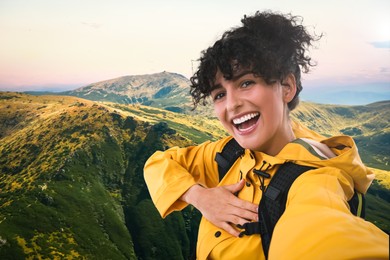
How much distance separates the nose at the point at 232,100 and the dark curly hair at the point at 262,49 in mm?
259

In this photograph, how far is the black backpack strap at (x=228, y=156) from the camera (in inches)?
221

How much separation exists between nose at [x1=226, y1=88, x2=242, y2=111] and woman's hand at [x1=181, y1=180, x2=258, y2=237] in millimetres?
1185

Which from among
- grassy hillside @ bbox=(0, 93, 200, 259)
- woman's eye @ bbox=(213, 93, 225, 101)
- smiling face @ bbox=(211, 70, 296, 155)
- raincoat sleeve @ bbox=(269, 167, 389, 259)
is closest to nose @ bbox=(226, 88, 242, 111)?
smiling face @ bbox=(211, 70, 296, 155)

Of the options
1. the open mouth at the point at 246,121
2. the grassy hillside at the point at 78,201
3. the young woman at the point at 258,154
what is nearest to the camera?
the young woman at the point at 258,154

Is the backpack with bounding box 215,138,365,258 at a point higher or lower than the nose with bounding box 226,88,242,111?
lower

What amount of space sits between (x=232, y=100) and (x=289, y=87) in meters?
1.09

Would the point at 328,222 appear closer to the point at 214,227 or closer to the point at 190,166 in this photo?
the point at 214,227

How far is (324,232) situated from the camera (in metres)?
2.42

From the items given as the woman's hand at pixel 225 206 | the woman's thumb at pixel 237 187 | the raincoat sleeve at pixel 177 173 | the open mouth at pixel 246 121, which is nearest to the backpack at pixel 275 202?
the woman's hand at pixel 225 206

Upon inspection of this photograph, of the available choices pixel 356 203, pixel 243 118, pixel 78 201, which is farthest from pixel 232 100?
pixel 78 201

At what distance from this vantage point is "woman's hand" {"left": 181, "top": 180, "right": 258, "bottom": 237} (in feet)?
14.0

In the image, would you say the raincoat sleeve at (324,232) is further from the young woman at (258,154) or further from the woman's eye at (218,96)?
the woman's eye at (218,96)

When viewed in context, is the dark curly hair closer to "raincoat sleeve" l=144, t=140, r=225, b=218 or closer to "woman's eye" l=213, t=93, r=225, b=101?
"woman's eye" l=213, t=93, r=225, b=101

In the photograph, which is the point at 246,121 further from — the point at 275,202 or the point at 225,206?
the point at 275,202
